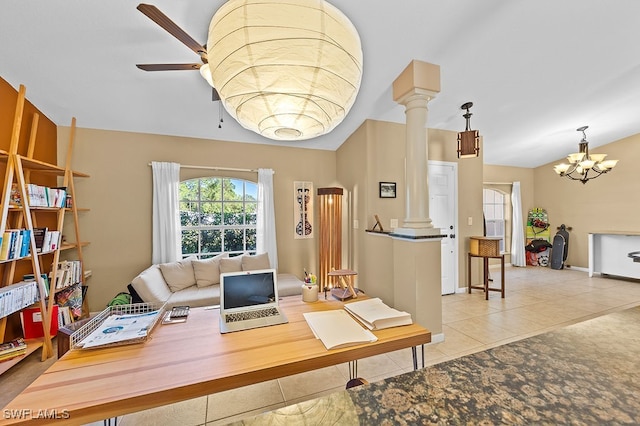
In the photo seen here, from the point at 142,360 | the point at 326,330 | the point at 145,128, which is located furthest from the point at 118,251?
the point at 326,330

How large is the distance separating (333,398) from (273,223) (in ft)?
11.3

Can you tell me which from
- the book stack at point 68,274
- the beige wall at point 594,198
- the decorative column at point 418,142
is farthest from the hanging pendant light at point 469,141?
the book stack at point 68,274

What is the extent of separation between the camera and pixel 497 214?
20.8 feet

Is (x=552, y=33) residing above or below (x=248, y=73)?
above

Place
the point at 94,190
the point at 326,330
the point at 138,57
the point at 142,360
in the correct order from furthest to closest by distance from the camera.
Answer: the point at 94,190 < the point at 138,57 < the point at 326,330 < the point at 142,360

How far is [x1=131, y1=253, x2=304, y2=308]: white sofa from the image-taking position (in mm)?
2713

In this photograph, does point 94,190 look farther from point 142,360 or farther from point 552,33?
point 552,33

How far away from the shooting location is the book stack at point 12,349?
2146mm

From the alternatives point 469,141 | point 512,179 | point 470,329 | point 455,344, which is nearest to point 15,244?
point 455,344

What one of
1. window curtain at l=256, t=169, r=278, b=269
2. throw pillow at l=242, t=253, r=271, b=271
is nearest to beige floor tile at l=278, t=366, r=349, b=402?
throw pillow at l=242, t=253, r=271, b=271

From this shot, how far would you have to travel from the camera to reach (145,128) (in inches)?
133

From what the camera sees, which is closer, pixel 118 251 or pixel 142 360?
pixel 142 360

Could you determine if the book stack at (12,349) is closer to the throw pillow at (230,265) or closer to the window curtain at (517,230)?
the throw pillow at (230,265)

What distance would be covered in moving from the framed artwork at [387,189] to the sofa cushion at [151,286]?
2.85 meters
